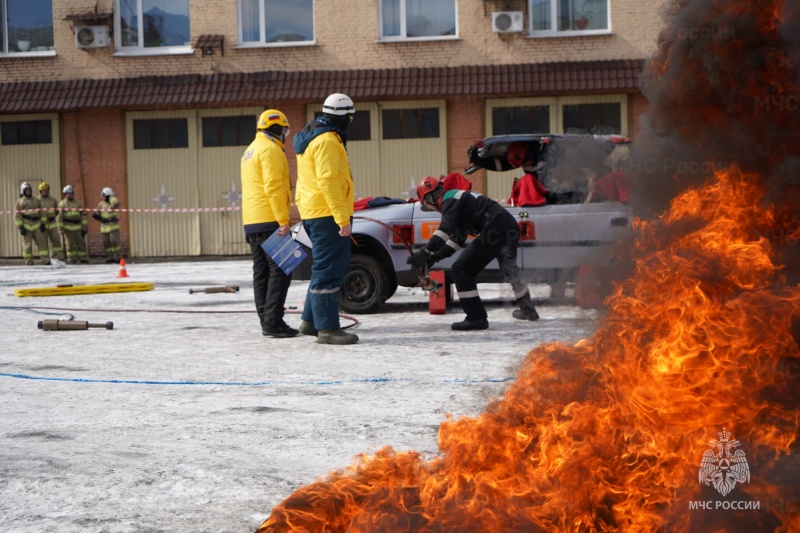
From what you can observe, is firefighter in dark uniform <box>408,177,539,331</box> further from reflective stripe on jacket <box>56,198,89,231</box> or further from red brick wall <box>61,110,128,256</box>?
red brick wall <box>61,110,128,256</box>

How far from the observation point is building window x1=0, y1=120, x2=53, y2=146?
81.7 feet

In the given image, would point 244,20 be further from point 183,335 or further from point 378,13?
point 183,335

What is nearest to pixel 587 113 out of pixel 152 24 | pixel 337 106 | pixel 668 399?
pixel 152 24

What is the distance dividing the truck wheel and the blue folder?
2.17 metres

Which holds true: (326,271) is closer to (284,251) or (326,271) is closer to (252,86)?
(284,251)

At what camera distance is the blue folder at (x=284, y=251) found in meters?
9.27

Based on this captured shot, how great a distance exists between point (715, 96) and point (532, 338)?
5551 mm

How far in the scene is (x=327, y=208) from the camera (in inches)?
351

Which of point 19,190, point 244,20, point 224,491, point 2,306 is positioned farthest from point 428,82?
point 224,491

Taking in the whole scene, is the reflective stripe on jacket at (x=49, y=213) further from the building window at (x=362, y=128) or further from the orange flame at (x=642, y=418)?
the orange flame at (x=642, y=418)

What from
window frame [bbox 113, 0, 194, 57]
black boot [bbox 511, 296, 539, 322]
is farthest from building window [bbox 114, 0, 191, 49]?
black boot [bbox 511, 296, 539, 322]

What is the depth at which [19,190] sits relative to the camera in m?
25.1

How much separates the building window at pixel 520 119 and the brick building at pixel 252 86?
3 cm

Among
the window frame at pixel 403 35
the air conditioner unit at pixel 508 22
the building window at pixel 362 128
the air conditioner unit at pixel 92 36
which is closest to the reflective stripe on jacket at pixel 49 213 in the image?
the air conditioner unit at pixel 92 36
